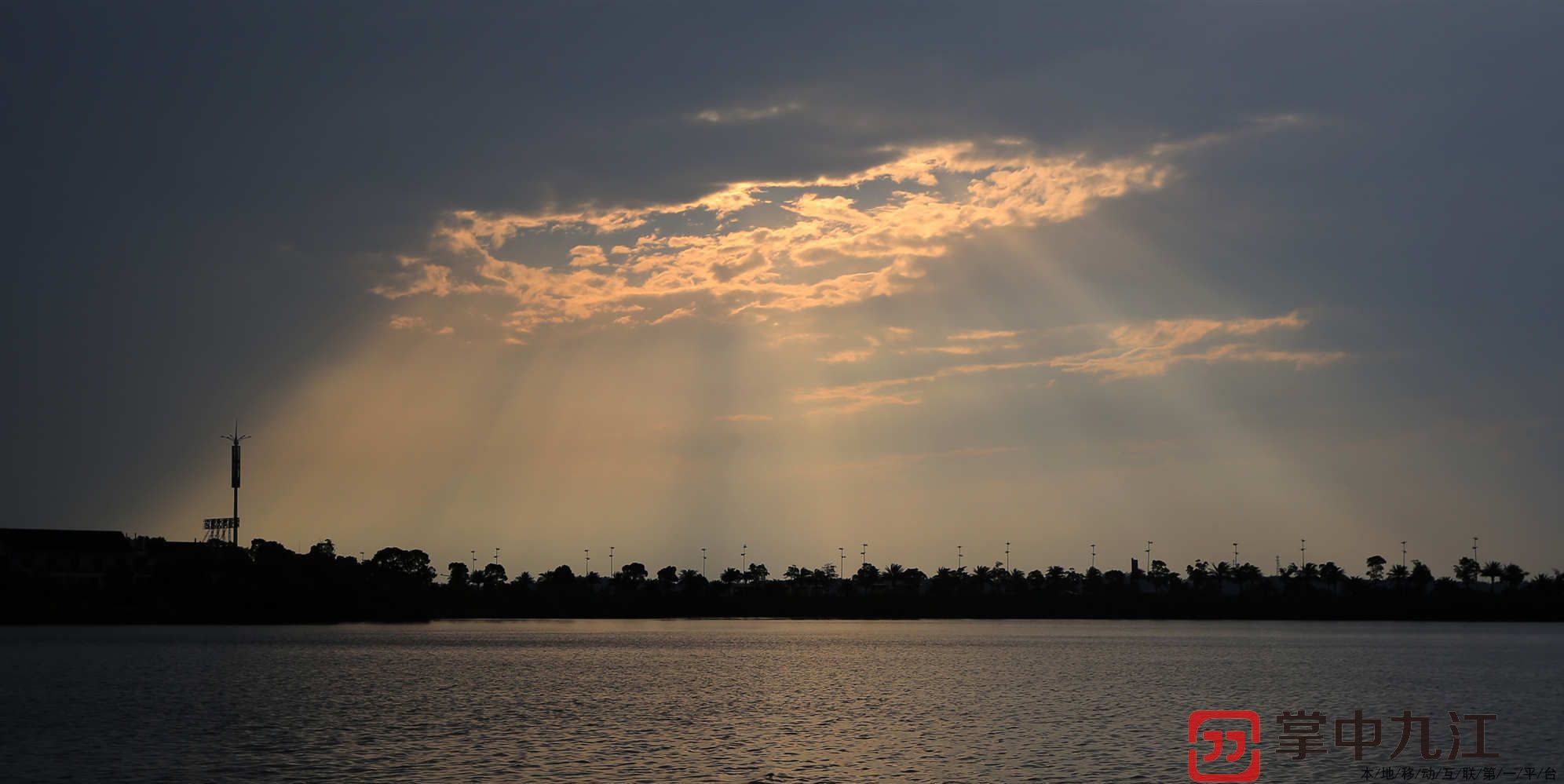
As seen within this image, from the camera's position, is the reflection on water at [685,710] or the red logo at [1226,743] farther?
A: the reflection on water at [685,710]

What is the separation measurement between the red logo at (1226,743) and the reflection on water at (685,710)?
0.86m

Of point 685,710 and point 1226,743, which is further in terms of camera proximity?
point 685,710

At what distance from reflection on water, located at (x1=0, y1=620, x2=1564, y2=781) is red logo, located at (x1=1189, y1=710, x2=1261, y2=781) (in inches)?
33.9

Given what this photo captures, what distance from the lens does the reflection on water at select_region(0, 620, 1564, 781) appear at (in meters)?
55.6

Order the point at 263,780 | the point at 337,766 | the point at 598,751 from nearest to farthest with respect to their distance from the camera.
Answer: the point at 263,780 → the point at 337,766 → the point at 598,751

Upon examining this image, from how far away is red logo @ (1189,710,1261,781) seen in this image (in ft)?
176

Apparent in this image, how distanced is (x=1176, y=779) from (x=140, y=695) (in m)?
68.5

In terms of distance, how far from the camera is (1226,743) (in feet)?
213

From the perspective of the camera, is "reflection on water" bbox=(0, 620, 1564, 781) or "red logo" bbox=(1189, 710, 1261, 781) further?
"reflection on water" bbox=(0, 620, 1564, 781)

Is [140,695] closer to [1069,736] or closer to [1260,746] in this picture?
[1069,736]

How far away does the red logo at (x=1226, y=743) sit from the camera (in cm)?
5359

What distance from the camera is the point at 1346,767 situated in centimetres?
5538

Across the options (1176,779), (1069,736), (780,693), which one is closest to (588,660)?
(780,693)

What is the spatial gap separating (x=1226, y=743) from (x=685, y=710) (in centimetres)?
3295
